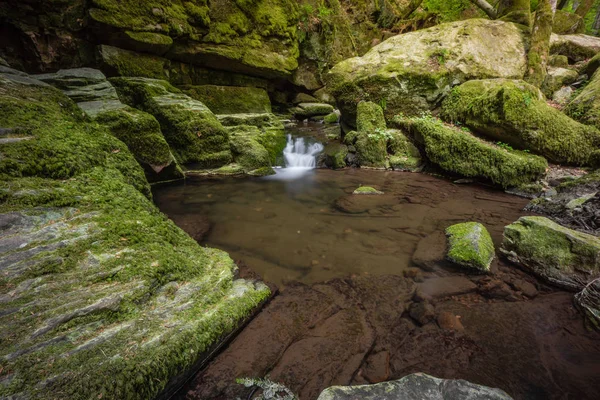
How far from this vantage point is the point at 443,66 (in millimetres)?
8805

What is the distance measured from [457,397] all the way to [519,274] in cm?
222

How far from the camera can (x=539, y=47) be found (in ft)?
29.2

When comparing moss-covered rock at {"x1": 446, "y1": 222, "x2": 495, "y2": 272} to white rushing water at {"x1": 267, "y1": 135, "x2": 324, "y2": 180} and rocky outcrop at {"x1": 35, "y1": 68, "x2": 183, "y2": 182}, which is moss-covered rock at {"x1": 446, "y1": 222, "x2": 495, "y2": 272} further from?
rocky outcrop at {"x1": 35, "y1": 68, "x2": 183, "y2": 182}

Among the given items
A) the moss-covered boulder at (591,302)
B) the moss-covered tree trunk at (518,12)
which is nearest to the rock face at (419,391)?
the moss-covered boulder at (591,302)

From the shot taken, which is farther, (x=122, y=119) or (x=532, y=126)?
(x=532, y=126)

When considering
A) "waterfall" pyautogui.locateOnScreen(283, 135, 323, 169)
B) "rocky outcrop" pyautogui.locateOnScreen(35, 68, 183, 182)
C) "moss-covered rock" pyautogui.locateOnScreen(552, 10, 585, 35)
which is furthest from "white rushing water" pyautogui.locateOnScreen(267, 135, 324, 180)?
"moss-covered rock" pyautogui.locateOnScreen(552, 10, 585, 35)

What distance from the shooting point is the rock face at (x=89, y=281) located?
4.47 feet

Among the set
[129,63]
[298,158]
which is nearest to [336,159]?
[298,158]

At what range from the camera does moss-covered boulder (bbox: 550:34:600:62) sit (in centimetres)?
1144

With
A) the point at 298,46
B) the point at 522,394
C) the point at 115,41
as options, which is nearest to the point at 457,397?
the point at 522,394

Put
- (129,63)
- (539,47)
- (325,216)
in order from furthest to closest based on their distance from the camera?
(539,47)
(129,63)
(325,216)

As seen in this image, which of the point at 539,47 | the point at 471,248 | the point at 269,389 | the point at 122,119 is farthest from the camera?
the point at 539,47

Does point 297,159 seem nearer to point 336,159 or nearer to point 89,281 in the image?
point 336,159

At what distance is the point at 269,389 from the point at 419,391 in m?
0.95
